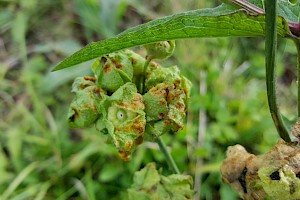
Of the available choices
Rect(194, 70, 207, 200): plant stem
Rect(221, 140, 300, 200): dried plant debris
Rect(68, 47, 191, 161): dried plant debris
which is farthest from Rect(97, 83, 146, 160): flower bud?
Rect(194, 70, 207, 200): plant stem

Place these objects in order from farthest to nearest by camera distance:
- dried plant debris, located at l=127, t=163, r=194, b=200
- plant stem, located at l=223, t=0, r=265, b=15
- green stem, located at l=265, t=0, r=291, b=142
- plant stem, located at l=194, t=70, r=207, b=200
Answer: plant stem, located at l=194, t=70, r=207, b=200 → dried plant debris, located at l=127, t=163, r=194, b=200 → plant stem, located at l=223, t=0, r=265, b=15 → green stem, located at l=265, t=0, r=291, b=142

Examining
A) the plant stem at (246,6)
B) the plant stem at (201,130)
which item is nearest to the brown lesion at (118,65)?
the plant stem at (246,6)

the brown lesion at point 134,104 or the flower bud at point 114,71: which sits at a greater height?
the flower bud at point 114,71

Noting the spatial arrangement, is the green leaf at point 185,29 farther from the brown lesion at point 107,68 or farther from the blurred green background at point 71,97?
the blurred green background at point 71,97

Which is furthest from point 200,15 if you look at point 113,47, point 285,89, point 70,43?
point 70,43

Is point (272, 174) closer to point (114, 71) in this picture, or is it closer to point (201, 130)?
point (114, 71)

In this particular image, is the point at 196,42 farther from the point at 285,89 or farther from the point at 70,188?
the point at 70,188

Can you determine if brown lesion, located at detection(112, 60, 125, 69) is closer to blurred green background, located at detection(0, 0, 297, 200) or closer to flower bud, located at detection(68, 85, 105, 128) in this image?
flower bud, located at detection(68, 85, 105, 128)
